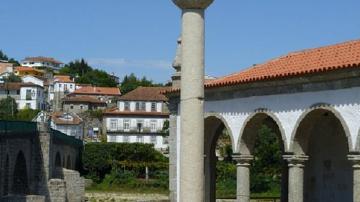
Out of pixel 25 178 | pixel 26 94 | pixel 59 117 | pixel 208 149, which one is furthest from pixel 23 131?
pixel 26 94

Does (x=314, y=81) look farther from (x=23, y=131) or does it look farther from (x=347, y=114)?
(x=23, y=131)

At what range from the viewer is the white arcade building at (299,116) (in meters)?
18.9

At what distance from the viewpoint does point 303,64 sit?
70.2 ft

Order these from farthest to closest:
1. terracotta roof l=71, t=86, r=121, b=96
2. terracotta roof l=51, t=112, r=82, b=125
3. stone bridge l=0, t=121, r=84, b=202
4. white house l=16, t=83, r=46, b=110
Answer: terracotta roof l=71, t=86, r=121, b=96
white house l=16, t=83, r=46, b=110
terracotta roof l=51, t=112, r=82, b=125
stone bridge l=0, t=121, r=84, b=202

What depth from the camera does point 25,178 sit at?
1896 inches

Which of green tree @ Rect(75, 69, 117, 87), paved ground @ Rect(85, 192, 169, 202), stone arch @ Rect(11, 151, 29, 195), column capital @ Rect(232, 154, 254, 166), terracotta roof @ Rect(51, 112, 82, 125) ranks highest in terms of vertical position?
green tree @ Rect(75, 69, 117, 87)

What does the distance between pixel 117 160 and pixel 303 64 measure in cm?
4966

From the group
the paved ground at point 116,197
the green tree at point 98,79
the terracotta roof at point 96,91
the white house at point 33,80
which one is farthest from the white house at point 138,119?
the green tree at point 98,79

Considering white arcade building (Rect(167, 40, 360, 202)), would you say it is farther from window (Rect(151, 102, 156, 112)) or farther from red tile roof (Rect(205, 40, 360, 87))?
window (Rect(151, 102, 156, 112))

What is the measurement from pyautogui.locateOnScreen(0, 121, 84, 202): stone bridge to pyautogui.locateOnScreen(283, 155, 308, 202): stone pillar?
68.8 ft

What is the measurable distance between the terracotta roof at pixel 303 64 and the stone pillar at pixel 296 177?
2058mm

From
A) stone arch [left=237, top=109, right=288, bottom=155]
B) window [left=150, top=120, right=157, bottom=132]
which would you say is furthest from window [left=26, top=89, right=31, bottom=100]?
stone arch [left=237, top=109, right=288, bottom=155]

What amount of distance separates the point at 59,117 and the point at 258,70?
85220 millimetres

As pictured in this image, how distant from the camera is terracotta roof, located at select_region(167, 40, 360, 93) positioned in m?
19.5
